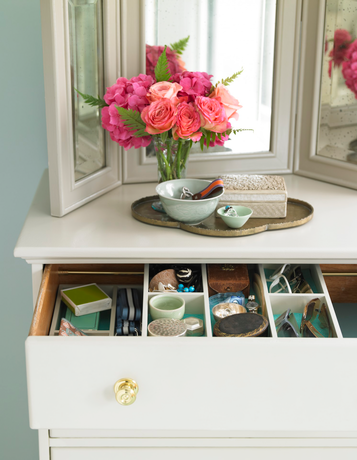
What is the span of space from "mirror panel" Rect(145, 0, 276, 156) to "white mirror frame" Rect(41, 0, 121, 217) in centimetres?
11

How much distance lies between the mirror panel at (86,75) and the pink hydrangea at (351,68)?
1.96 feet

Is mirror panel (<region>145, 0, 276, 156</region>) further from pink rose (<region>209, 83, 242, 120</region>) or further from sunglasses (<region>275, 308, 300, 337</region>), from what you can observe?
sunglasses (<region>275, 308, 300, 337</region>)

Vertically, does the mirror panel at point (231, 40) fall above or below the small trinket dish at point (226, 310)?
above

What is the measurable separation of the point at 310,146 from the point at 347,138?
10cm

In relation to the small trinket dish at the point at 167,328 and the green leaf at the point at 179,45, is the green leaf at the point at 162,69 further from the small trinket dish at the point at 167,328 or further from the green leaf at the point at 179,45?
the small trinket dish at the point at 167,328

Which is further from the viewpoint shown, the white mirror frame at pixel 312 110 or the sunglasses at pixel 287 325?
the white mirror frame at pixel 312 110

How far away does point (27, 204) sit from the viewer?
5.05 feet

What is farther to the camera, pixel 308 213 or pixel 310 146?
pixel 310 146

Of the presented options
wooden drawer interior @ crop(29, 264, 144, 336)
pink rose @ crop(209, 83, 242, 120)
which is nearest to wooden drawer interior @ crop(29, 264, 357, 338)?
wooden drawer interior @ crop(29, 264, 144, 336)

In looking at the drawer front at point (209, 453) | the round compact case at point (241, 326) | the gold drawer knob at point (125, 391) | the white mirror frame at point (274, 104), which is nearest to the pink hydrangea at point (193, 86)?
the white mirror frame at point (274, 104)

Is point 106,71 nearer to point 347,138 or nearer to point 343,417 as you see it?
→ point 347,138

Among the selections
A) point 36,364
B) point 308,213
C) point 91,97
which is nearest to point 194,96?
point 91,97

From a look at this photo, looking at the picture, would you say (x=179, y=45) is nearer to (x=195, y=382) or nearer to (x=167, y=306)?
(x=167, y=306)

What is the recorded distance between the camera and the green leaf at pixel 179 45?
4.12ft
